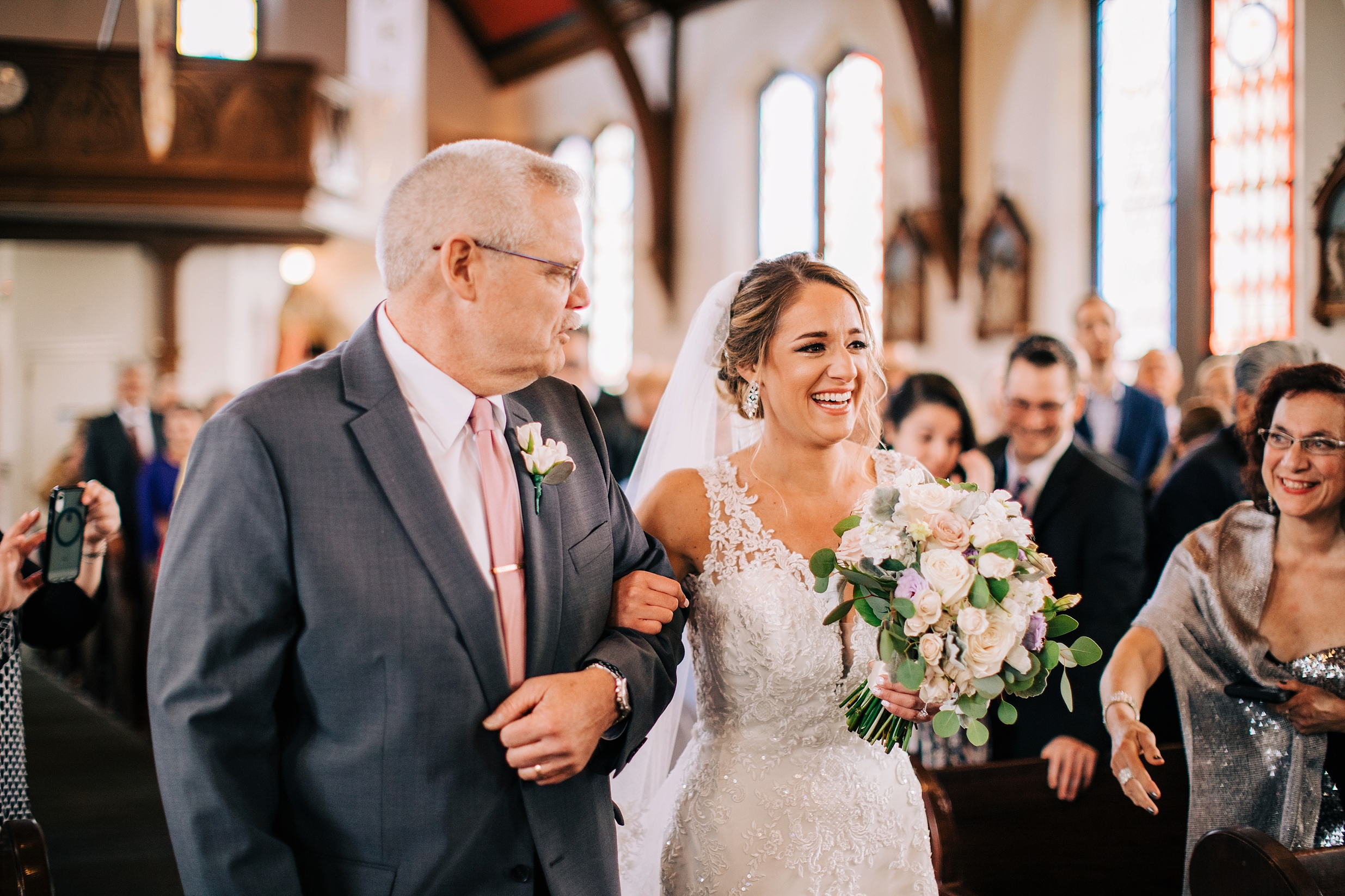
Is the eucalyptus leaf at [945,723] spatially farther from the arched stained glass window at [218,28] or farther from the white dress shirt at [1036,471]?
the arched stained glass window at [218,28]

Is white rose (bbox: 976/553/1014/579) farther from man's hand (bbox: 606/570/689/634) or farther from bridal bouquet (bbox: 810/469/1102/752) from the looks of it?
man's hand (bbox: 606/570/689/634)

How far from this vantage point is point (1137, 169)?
8445 millimetres

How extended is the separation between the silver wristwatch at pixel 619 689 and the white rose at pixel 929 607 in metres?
0.50

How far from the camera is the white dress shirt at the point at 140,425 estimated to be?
8.30 meters

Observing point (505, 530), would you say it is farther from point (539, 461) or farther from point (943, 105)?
point (943, 105)

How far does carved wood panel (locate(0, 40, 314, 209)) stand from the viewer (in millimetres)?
10672

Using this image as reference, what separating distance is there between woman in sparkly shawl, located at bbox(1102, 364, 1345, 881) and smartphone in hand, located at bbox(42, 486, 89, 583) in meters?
2.20

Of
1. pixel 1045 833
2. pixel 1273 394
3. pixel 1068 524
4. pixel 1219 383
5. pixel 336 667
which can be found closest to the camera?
pixel 336 667

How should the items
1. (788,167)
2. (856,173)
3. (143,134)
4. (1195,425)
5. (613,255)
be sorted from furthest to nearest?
(613,255) → (788,167) → (856,173) → (143,134) → (1195,425)

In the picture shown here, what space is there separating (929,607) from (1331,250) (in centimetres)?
401

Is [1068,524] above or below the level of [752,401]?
below

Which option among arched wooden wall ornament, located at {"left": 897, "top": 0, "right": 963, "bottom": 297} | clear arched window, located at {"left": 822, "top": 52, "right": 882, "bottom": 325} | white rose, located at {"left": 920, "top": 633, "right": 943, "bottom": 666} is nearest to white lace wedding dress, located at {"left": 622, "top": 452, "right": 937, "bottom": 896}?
white rose, located at {"left": 920, "top": 633, "right": 943, "bottom": 666}

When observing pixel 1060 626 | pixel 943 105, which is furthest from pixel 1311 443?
pixel 943 105

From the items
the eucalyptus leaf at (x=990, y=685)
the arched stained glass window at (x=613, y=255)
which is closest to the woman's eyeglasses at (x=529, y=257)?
the eucalyptus leaf at (x=990, y=685)
